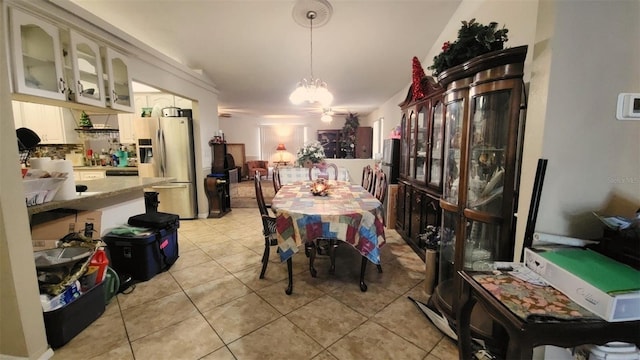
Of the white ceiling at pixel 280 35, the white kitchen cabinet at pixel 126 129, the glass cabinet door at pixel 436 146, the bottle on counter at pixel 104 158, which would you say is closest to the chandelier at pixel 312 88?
the white ceiling at pixel 280 35

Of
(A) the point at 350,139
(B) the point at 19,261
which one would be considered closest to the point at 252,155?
(A) the point at 350,139

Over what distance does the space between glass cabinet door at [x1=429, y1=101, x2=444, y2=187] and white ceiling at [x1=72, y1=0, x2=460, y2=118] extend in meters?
1.07

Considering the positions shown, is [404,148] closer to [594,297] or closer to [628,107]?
[628,107]

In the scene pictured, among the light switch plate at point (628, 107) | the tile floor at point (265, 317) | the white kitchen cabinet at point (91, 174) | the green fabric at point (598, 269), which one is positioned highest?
the light switch plate at point (628, 107)

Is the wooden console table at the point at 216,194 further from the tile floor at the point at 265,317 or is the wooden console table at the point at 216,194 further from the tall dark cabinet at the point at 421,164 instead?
the tall dark cabinet at the point at 421,164

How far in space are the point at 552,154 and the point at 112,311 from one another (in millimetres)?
3005

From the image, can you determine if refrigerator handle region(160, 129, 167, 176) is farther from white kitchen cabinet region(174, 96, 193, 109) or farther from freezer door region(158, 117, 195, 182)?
white kitchen cabinet region(174, 96, 193, 109)

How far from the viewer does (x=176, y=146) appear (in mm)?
4062

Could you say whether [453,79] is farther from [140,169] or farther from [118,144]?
[118,144]

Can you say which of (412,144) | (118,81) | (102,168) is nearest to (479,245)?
(412,144)

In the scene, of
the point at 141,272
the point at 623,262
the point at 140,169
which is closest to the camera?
the point at 623,262

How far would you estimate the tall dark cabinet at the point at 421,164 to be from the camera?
101 inches

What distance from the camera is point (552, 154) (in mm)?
1104

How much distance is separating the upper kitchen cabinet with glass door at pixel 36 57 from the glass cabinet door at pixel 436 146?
3.29 m
